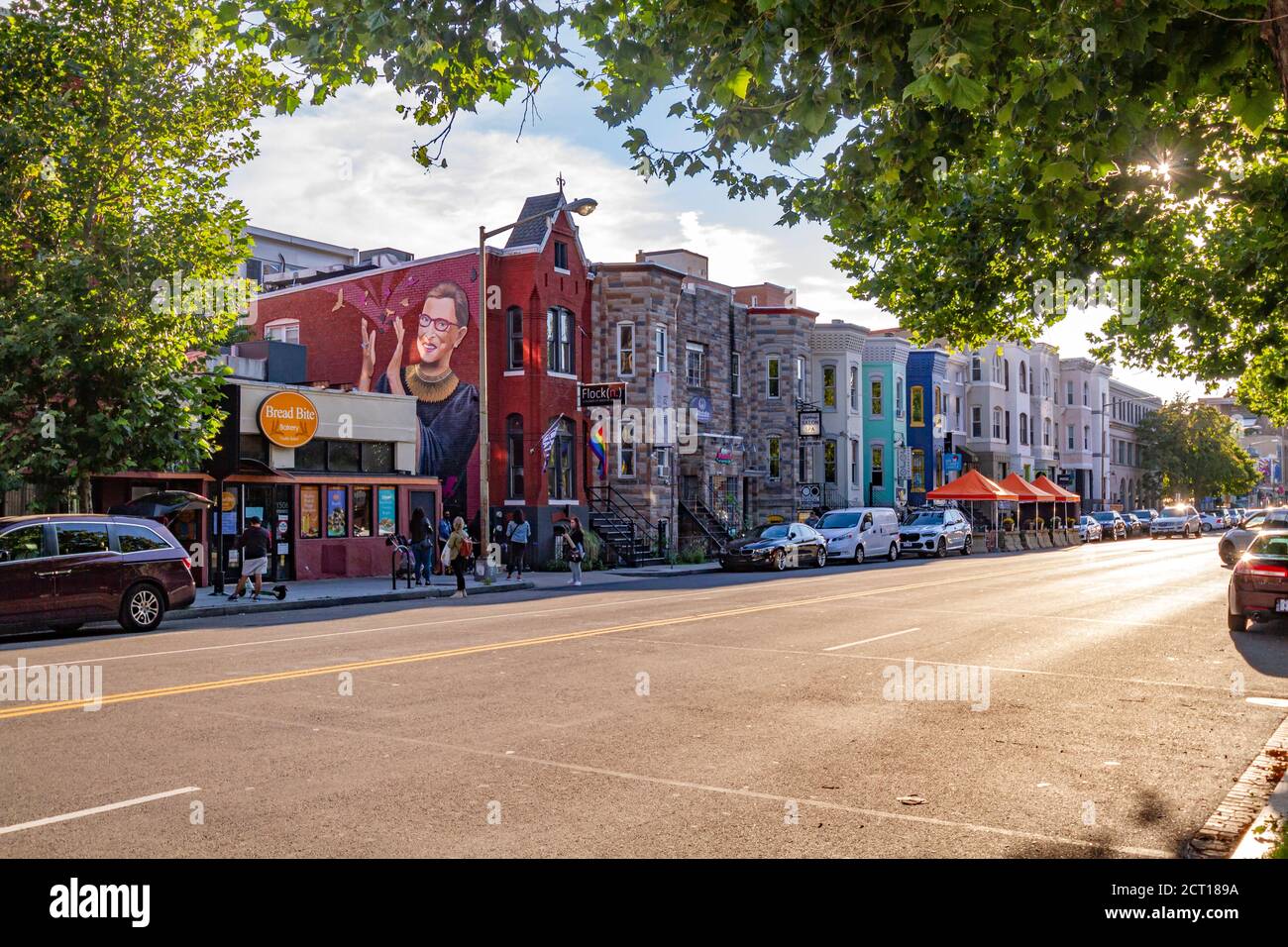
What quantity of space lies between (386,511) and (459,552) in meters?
6.95

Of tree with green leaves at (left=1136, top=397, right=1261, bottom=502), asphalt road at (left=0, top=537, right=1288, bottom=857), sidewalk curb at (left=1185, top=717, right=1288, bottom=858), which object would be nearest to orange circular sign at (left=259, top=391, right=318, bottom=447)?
asphalt road at (left=0, top=537, right=1288, bottom=857)

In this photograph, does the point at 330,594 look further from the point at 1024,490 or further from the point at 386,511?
the point at 1024,490

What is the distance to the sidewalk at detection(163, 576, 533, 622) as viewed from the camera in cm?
2023

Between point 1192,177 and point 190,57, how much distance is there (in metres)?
19.0

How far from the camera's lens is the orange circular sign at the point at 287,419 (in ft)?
89.2

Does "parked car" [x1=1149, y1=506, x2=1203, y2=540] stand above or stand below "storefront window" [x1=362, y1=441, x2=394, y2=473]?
below

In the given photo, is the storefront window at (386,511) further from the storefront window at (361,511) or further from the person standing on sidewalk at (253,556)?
the person standing on sidewalk at (253,556)

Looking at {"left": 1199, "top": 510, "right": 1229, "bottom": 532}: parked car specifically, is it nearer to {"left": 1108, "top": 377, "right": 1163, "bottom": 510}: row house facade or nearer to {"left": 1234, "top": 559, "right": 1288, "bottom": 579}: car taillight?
{"left": 1108, "top": 377, "right": 1163, "bottom": 510}: row house facade

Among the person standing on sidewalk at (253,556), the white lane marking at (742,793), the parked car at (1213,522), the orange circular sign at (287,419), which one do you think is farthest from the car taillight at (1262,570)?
the parked car at (1213,522)

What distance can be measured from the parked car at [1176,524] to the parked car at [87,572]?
6181 cm

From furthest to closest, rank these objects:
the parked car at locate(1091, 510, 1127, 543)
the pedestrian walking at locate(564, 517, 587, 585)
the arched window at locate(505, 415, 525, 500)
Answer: the parked car at locate(1091, 510, 1127, 543) < the arched window at locate(505, 415, 525, 500) < the pedestrian walking at locate(564, 517, 587, 585)

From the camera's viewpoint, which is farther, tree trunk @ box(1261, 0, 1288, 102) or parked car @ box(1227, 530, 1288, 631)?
parked car @ box(1227, 530, 1288, 631)

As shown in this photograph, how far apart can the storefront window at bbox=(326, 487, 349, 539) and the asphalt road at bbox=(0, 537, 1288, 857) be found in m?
12.7
